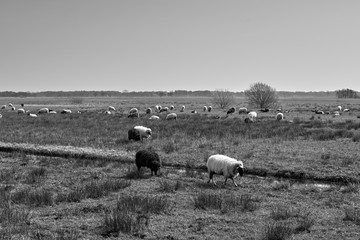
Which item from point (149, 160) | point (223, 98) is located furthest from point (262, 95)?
point (149, 160)

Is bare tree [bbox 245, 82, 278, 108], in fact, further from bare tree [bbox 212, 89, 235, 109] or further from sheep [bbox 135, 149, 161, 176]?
sheep [bbox 135, 149, 161, 176]

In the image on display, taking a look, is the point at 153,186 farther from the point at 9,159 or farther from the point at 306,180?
the point at 9,159

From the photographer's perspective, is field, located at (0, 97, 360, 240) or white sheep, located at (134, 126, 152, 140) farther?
white sheep, located at (134, 126, 152, 140)

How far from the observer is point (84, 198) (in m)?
9.97

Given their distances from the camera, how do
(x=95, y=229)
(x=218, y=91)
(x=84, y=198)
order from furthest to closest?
(x=218, y=91) → (x=84, y=198) → (x=95, y=229)

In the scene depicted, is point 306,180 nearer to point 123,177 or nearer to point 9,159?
point 123,177

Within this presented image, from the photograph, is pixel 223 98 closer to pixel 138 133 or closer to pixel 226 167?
pixel 138 133

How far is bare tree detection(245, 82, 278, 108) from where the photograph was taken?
57062 mm

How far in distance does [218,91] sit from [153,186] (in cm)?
5546

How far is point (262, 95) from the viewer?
57250 millimetres

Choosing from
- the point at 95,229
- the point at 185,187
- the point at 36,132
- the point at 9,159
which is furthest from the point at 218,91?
the point at 95,229

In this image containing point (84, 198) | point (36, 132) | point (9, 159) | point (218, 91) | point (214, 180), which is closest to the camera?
point (84, 198)

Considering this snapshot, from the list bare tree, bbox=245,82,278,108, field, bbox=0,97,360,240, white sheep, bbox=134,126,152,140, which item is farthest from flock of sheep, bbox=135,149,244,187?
bare tree, bbox=245,82,278,108

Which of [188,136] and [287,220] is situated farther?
[188,136]
